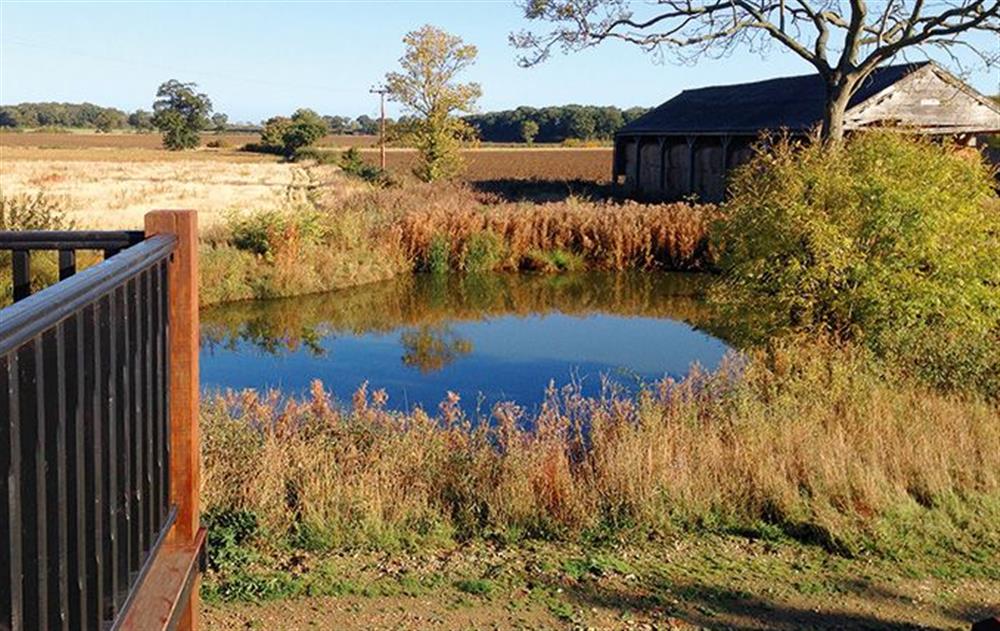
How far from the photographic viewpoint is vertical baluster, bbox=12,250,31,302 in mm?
3602

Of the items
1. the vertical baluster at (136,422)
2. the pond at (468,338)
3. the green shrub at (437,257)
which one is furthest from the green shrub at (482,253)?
the vertical baluster at (136,422)

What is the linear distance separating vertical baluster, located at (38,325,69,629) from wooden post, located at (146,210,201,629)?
144cm

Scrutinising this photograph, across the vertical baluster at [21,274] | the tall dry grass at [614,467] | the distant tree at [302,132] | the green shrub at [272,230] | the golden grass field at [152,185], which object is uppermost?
the distant tree at [302,132]

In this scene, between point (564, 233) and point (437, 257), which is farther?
point (564, 233)

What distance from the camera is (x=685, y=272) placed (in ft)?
88.3

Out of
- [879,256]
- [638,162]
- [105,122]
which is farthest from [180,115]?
[879,256]

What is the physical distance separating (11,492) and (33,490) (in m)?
0.19

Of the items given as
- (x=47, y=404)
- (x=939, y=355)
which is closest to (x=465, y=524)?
(x=47, y=404)

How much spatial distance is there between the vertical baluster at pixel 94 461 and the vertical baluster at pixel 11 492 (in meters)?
0.57

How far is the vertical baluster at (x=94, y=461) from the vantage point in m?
2.48

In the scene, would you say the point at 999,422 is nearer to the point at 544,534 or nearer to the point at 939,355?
the point at 939,355

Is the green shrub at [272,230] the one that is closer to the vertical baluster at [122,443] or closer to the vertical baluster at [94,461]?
the vertical baluster at [122,443]

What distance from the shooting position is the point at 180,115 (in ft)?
319

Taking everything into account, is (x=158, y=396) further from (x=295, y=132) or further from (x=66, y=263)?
(x=295, y=132)
